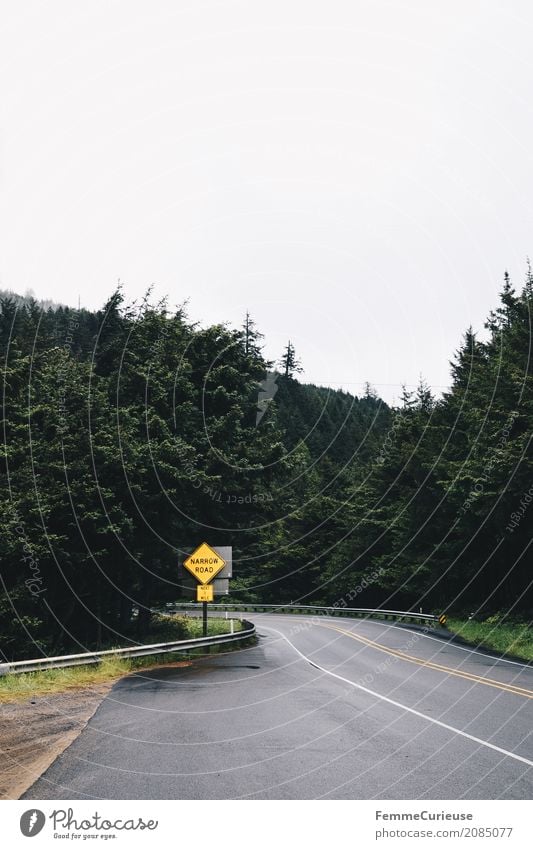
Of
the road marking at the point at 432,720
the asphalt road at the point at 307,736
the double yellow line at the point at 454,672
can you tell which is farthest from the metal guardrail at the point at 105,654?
the double yellow line at the point at 454,672

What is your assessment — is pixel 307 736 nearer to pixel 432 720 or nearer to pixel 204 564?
pixel 432 720

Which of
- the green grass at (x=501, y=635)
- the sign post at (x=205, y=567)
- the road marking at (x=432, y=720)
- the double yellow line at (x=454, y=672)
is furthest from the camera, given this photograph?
the sign post at (x=205, y=567)

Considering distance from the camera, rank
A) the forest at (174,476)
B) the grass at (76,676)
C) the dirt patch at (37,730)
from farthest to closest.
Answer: the forest at (174,476) < the grass at (76,676) < the dirt patch at (37,730)

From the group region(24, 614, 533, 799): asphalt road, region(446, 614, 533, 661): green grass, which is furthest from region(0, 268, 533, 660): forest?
region(24, 614, 533, 799): asphalt road

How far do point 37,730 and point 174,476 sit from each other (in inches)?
927

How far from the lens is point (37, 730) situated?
1076 centimetres

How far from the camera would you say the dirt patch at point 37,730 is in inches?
308

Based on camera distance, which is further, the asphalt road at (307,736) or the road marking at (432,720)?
the road marking at (432,720)

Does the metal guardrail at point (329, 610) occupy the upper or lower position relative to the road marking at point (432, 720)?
lower

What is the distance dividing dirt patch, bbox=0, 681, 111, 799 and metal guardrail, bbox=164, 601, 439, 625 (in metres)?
30.5

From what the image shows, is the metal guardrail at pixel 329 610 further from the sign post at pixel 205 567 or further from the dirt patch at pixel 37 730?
the dirt patch at pixel 37 730

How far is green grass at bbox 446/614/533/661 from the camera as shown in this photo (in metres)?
25.7

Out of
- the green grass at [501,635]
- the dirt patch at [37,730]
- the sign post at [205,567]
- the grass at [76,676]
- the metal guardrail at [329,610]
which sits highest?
the sign post at [205,567]

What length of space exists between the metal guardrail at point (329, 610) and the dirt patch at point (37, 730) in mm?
30472
